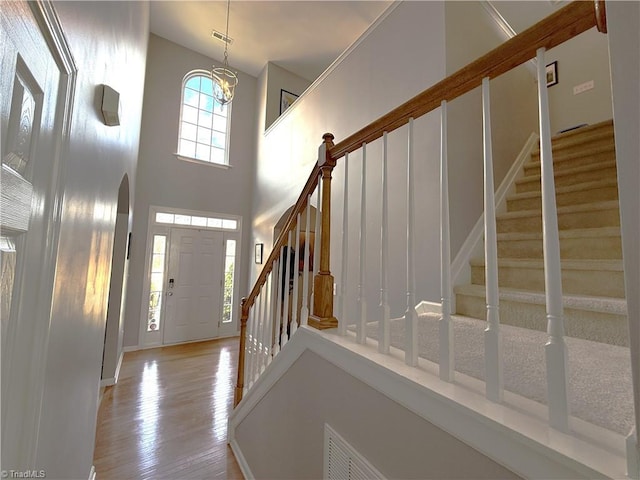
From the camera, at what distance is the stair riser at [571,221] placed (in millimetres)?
1869

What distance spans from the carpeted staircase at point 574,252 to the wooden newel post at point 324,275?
99 cm

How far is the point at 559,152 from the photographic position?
2.74m

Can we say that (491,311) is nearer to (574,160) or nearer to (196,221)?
(574,160)

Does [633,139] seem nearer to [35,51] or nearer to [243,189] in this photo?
[35,51]

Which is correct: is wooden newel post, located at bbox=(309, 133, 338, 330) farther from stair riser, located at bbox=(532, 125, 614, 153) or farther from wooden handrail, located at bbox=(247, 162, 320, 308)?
stair riser, located at bbox=(532, 125, 614, 153)

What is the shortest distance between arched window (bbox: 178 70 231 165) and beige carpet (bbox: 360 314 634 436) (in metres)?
5.32

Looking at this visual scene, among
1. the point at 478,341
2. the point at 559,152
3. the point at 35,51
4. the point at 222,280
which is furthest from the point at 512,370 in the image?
the point at 222,280

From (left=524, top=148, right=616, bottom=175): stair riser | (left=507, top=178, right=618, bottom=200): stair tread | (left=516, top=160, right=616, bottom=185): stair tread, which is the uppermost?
(left=524, top=148, right=616, bottom=175): stair riser

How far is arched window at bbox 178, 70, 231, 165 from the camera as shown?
5492mm

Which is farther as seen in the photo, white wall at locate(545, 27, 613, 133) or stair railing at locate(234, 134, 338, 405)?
white wall at locate(545, 27, 613, 133)

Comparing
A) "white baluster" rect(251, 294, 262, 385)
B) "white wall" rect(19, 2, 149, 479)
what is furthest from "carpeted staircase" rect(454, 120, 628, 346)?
"white wall" rect(19, 2, 149, 479)

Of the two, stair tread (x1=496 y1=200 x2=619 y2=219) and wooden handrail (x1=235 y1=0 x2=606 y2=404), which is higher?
wooden handrail (x1=235 y1=0 x2=606 y2=404)

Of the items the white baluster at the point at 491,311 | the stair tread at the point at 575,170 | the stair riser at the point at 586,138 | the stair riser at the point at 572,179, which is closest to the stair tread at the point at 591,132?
the stair riser at the point at 586,138

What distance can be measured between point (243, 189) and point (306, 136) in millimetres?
2181
